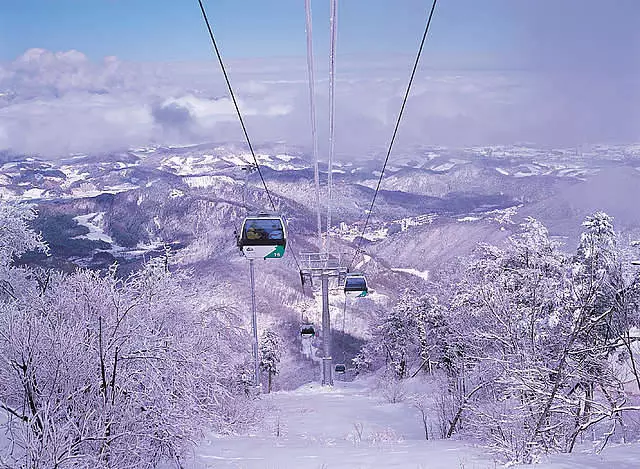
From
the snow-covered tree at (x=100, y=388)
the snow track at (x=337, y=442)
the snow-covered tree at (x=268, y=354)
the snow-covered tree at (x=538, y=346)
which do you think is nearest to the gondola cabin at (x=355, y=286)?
Answer: the snow-covered tree at (x=538, y=346)

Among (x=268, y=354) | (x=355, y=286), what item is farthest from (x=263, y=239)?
(x=268, y=354)

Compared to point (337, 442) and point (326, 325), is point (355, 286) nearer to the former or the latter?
point (326, 325)

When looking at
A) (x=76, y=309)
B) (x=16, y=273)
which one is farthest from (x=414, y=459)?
(x=16, y=273)

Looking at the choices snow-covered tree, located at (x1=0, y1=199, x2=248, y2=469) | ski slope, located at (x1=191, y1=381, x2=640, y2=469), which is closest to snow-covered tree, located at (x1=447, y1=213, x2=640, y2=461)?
ski slope, located at (x1=191, y1=381, x2=640, y2=469)

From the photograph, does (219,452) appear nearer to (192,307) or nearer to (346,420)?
(192,307)

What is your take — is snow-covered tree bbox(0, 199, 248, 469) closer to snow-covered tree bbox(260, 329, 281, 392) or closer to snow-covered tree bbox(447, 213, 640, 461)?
snow-covered tree bbox(447, 213, 640, 461)

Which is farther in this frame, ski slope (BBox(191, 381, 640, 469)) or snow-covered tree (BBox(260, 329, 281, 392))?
snow-covered tree (BBox(260, 329, 281, 392))
